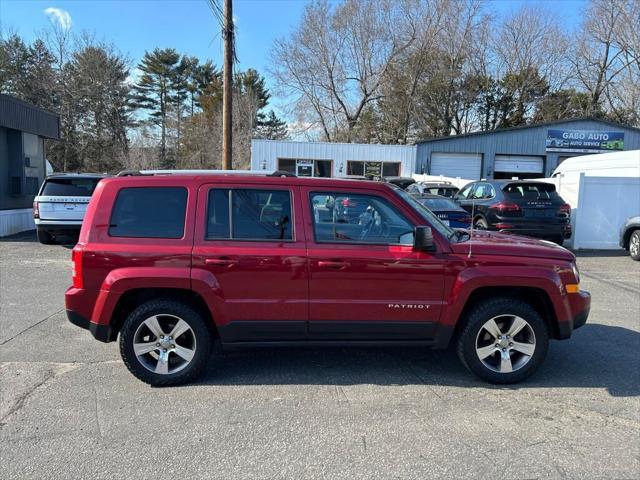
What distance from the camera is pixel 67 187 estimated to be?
1168cm

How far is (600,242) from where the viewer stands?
1328 centimetres

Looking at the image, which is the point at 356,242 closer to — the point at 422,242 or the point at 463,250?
the point at 422,242

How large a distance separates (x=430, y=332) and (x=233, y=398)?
69.1 inches

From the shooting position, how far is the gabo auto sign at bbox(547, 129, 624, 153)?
95.0ft

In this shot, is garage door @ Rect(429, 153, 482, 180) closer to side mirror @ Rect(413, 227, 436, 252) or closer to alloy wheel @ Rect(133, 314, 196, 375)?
side mirror @ Rect(413, 227, 436, 252)

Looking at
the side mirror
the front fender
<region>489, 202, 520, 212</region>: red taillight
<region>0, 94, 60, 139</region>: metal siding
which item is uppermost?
<region>0, 94, 60, 139</region>: metal siding

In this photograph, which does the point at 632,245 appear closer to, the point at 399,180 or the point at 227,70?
the point at 399,180

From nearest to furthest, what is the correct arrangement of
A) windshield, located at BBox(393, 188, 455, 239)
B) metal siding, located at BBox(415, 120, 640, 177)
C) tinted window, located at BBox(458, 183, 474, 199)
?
windshield, located at BBox(393, 188, 455, 239) < tinted window, located at BBox(458, 183, 474, 199) < metal siding, located at BBox(415, 120, 640, 177)

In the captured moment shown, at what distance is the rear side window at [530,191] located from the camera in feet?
38.3

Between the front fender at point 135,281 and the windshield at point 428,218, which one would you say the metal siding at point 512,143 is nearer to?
the windshield at point 428,218

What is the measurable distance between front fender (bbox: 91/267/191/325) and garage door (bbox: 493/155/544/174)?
28385mm

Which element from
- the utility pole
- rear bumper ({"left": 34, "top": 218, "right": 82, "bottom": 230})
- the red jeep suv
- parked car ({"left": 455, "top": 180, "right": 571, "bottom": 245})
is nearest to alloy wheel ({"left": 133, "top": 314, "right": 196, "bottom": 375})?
the red jeep suv

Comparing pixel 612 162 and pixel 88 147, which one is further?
pixel 88 147

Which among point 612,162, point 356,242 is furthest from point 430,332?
point 612,162
